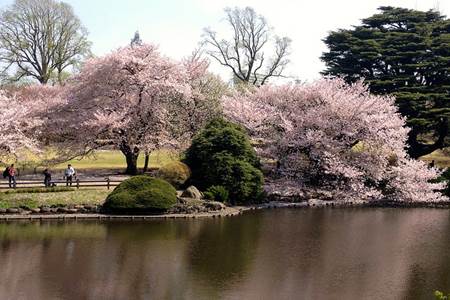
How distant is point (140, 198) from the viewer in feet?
98.0

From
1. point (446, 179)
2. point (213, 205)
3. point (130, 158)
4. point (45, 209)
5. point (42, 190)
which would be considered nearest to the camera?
point (45, 209)

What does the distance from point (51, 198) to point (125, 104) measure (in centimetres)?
1135

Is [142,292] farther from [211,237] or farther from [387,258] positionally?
[387,258]

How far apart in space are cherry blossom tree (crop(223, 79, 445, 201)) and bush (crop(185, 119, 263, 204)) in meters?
4.50

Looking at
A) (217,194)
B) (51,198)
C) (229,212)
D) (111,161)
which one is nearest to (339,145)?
(217,194)

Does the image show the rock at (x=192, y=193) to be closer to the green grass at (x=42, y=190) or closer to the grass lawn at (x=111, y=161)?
the green grass at (x=42, y=190)

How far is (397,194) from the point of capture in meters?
37.4

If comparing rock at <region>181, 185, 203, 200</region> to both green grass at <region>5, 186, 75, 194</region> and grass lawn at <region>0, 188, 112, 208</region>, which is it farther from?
green grass at <region>5, 186, 75, 194</region>

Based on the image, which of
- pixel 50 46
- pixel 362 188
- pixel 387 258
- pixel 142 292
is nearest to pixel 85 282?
pixel 142 292

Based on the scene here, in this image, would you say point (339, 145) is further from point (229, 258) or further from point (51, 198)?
point (51, 198)

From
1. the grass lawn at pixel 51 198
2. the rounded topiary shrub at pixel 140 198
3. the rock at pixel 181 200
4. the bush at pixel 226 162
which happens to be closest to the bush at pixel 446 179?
the bush at pixel 226 162

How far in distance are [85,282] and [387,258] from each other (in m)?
11.8

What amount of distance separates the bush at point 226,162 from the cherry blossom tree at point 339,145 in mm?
4505

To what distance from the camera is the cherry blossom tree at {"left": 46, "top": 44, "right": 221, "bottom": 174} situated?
39.5 metres
